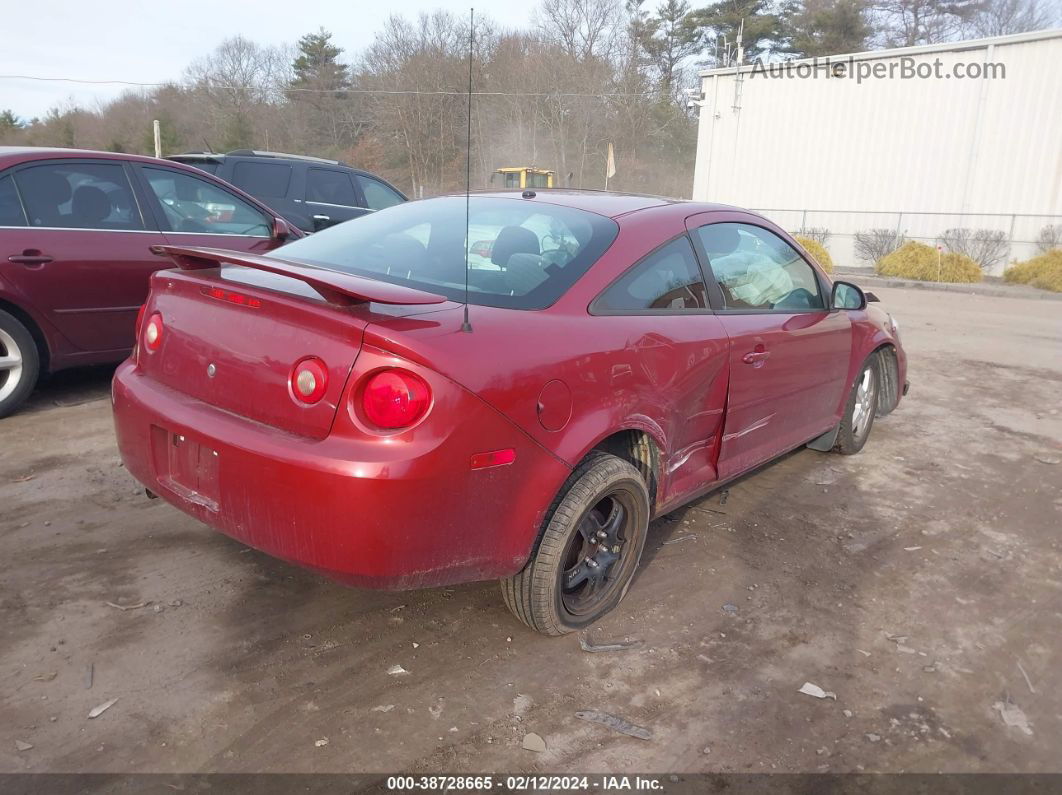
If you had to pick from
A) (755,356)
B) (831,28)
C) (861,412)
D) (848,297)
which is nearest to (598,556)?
(755,356)

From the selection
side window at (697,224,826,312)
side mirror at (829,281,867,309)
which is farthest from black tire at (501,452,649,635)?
side mirror at (829,281,867,309)

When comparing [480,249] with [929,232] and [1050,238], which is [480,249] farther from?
[929,232]

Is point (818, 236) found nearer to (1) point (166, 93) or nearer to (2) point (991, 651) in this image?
(2) point (991, 651)

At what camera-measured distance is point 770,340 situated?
A: 3.59m

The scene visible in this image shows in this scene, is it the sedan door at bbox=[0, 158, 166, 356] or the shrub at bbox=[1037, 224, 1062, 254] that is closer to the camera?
the sedan door at bbox=[0, 158, 166, 356]

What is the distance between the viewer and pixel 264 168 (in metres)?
9.20

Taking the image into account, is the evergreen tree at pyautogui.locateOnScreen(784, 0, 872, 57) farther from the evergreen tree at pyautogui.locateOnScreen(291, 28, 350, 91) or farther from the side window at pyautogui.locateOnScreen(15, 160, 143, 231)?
the side window at pyautogui.locateOnScreen(15, 160, 143, 231)

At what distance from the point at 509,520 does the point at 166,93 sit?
1968 inches

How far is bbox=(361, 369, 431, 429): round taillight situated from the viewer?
2.21 meters

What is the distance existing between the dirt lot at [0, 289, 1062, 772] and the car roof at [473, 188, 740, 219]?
155 centimetres

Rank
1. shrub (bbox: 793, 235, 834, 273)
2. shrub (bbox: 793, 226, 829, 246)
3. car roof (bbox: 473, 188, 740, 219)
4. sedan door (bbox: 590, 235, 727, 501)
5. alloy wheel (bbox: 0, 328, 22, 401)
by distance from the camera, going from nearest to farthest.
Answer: sedan door (bbox: 590, 235, 727, 501)
car roof (bbox: 473, 188, 740, 219)
alloy wheel (bbox: 0, 328, 22, 401)
shrub (bbox: 793, 235, 834, 273)
shrub (bbox: 793, 226, 829, 246)

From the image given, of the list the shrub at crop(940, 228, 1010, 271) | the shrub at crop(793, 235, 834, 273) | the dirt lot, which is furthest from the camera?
the shrub at crop(940, 228, 1010, 271)

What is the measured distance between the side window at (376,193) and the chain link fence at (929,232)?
17.0m

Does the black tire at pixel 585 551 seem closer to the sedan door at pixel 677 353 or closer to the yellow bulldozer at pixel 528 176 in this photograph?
the sedan door at pixel 677 353
